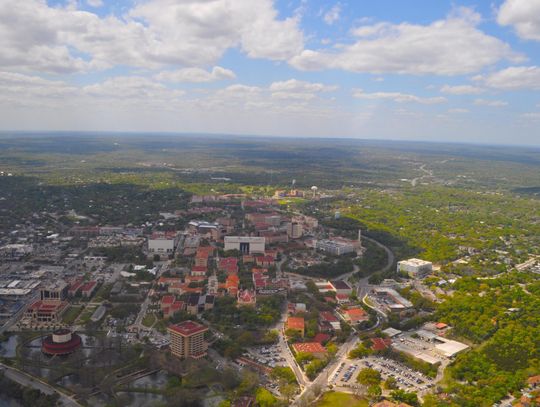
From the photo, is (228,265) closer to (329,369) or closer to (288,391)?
(329,369)

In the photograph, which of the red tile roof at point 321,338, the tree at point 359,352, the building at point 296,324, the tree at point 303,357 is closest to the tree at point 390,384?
the tree at point 359,352

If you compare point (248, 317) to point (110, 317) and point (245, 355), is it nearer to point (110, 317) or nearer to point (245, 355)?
point (245, 355)

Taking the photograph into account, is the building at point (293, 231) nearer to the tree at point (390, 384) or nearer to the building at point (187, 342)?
the building at point (187, 342)

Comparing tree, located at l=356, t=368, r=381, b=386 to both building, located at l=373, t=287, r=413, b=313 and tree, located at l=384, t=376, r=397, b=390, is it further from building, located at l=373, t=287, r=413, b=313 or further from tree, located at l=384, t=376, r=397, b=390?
building, located at l=373, t=287, r=413, b=313

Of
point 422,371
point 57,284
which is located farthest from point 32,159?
point 422,371

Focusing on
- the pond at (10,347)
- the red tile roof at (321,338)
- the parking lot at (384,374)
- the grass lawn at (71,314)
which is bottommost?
the pond at (10,347)

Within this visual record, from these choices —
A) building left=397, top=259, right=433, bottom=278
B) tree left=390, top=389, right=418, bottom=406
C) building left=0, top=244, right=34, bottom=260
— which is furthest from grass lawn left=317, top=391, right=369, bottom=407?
building left=0, top=244, right=34, bottom=260
